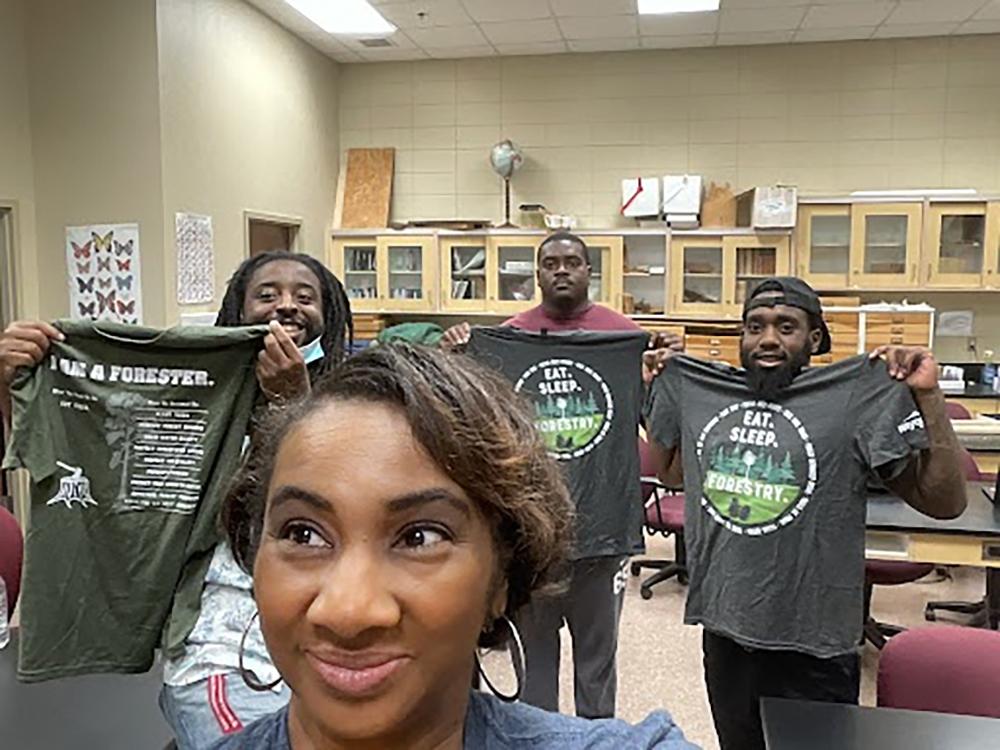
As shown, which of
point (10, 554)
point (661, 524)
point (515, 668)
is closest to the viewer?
point (515, 668)

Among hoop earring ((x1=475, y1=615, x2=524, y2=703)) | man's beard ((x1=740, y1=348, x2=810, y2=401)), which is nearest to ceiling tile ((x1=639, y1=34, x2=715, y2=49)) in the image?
man's beard ((x1=740, y1=348, x2=810, y2=401))

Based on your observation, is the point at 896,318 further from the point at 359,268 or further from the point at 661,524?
the point at 359,268

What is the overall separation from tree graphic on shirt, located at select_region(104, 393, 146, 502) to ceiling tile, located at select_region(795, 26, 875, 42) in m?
5.18

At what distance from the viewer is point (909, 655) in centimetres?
175

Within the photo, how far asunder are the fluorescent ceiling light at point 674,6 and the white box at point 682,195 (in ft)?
3.49

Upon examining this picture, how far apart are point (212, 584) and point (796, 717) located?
114 cm

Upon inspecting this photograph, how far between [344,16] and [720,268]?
9.51 ft

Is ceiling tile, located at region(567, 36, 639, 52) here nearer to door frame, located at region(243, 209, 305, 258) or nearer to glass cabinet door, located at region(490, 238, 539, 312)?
glass cabinet door, located at region(490, 238, 539, 312)

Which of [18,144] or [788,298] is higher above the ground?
[18,144]

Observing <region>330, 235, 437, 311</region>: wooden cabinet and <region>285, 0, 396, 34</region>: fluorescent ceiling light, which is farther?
<region>330, 235, 437, 311</region>: wooden cabinet

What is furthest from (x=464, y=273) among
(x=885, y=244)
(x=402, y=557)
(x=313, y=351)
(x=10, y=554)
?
(x=402, y=557)

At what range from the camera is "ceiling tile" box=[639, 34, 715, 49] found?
223 inches

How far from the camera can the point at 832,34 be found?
5613 millimetres

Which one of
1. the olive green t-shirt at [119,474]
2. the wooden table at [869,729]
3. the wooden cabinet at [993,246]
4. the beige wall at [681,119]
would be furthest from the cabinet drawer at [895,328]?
the olive green t-shirt at [119,474]
